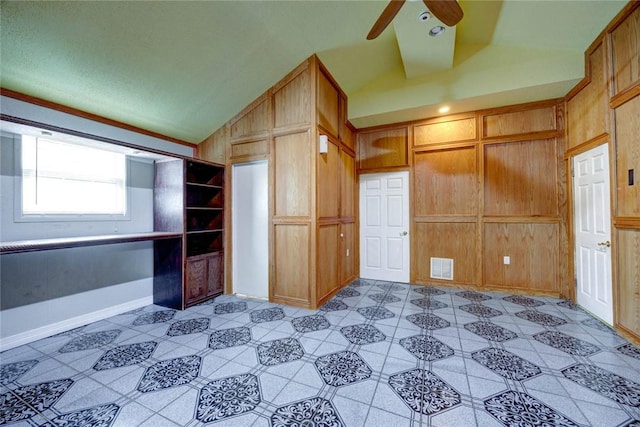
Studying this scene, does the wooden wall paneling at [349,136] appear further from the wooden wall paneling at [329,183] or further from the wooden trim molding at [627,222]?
the wooden trim molding at [627,222]

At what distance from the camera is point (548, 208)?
3.66m

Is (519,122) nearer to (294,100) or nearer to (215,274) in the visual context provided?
(294,100)

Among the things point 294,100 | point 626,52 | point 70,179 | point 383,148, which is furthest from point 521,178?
point 70,179

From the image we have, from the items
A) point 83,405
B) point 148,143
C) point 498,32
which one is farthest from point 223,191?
point 498,32

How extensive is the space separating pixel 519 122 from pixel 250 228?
434 cm

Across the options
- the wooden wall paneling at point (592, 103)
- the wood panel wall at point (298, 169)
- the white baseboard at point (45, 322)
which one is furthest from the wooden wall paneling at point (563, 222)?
the white baseboard at point (45, 322)

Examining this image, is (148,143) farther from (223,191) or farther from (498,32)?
(498,32)

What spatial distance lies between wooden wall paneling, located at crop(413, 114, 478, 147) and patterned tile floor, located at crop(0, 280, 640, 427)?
263cm

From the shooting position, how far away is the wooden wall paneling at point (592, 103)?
2689 millimetres

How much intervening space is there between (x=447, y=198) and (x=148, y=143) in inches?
180

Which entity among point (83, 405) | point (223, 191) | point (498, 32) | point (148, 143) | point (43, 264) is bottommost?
point (83, 405)

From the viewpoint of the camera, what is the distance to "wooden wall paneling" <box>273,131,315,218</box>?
331 centimetres

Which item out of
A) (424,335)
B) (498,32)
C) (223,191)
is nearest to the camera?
(424,335)

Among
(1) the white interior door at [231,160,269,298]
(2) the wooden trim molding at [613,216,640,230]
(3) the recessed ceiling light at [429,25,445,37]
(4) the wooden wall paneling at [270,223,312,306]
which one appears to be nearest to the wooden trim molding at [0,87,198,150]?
(1) the white interior door at [231,160,269,298]
